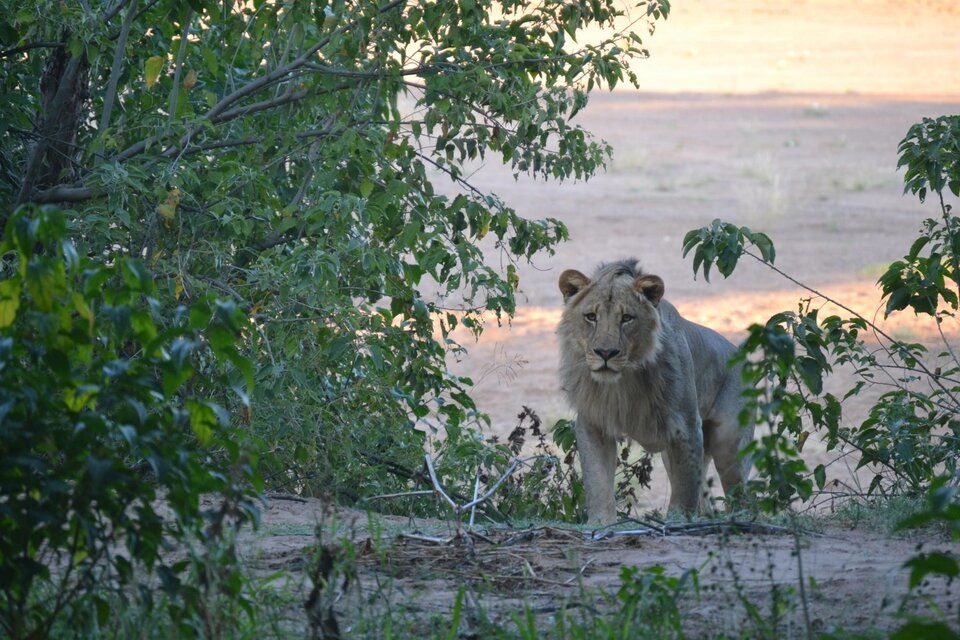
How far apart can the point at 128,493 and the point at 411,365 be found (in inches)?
131

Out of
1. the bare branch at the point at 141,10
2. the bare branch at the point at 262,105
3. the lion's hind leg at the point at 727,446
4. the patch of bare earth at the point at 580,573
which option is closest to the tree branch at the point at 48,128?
the bare branch at the point at 141,10

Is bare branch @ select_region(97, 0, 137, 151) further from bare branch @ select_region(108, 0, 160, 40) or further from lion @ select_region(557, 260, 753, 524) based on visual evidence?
lion @ select_region(557, 260, 753, 524)

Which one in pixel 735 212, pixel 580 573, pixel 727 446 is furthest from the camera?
pixel 735 212

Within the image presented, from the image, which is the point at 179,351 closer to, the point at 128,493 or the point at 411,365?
the point at 128,493

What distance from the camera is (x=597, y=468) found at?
20.4 ft

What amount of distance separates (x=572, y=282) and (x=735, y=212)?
17563mm

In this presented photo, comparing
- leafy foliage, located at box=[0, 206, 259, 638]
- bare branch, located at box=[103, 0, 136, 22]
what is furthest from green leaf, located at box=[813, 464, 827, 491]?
bare branch, located at box=[103, 0, 136, 22]

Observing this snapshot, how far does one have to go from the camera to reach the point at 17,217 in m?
2.74

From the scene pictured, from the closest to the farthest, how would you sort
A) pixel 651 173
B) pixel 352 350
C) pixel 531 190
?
pixel 352 350 < pixel 531 190 < pixel 651 173

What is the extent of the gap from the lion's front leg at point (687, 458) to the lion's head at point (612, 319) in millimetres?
402

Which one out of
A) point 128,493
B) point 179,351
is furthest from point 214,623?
point 179,351

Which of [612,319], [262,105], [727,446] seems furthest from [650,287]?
[262,105]

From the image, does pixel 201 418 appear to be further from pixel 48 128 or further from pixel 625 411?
pixel 48 128

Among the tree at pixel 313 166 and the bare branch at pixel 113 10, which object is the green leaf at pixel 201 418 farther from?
the bare branch at pixel 113 10
